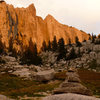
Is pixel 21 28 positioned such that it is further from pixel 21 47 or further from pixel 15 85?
pixel 15 85

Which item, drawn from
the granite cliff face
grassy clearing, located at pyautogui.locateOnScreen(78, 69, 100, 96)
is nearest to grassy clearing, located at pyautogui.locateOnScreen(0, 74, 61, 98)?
grassy clearing, located at pyautogui.locateOnScreen(78, 69, 100, 96)

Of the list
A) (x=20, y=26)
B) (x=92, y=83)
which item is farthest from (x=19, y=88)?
(x=20, y=26)

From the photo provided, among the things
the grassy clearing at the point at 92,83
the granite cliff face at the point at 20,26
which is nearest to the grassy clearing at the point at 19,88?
the grassy clearing at the point at 92,83

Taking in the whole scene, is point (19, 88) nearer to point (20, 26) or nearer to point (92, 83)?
point (92, 83)

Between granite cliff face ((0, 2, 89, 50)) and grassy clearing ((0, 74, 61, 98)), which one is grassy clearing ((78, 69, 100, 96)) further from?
granite cliff face ((0, 2, 89, 50))

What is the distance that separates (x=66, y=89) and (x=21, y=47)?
156 meters

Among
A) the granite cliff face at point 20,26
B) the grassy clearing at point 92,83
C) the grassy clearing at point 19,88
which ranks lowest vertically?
the grassy clearing at point 92,83

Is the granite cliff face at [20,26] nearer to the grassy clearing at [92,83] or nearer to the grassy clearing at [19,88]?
the grassy clearing at [92,83]

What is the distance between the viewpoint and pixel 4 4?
16988cm

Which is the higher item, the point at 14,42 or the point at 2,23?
the point at 2,23

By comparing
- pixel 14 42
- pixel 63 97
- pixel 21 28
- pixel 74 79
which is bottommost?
pixel 74 79

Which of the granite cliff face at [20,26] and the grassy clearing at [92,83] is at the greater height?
the granite cliff face at [20,26]

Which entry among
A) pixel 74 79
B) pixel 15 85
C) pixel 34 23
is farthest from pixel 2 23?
pixel 74 79

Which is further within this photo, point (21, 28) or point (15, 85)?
point (21, 28)
